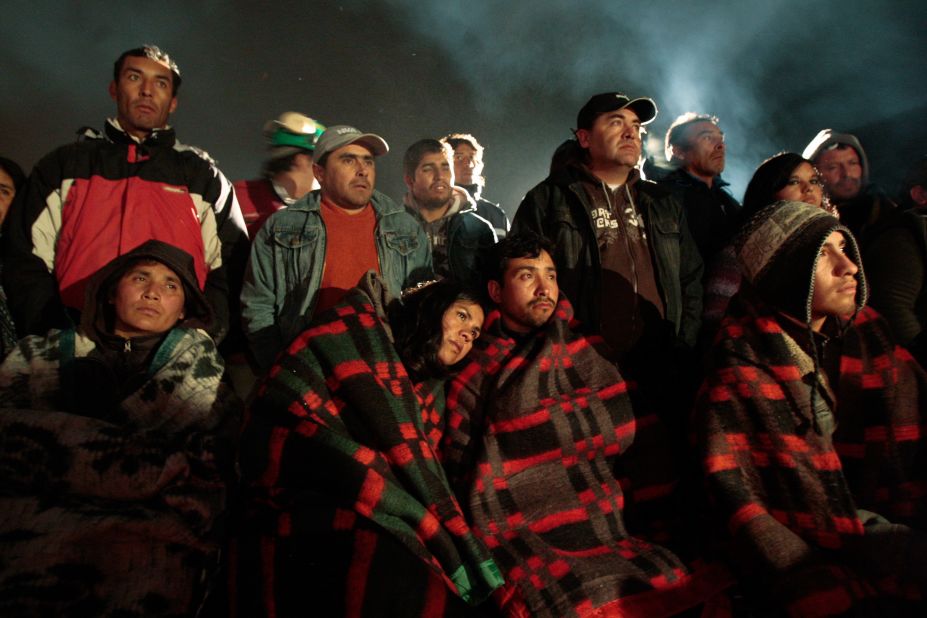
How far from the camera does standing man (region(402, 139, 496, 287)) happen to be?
412cm

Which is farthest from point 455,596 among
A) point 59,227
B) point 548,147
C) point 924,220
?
point 548,147

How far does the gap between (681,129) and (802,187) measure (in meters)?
1.41

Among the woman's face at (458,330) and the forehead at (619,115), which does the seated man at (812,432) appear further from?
the forehead at (619,115)

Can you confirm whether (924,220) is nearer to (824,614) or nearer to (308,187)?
(824,614)

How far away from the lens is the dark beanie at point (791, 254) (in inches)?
89.9

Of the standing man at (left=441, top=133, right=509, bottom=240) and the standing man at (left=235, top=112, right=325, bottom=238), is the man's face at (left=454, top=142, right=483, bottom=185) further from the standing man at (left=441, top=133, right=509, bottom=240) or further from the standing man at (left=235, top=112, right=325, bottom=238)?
the standing man at (left=235, top=112, right=325, bottom=238)

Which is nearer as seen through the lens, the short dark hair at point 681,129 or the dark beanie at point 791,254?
the dark beanie at point 791,254

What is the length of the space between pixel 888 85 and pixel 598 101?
7.70 metres

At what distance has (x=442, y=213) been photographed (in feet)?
14.5

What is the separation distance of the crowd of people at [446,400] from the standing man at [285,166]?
1153 mm

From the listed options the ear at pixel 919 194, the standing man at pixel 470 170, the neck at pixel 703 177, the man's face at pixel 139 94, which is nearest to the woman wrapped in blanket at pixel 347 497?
the man's face at pixel 139 94

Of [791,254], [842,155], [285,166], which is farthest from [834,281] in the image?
[285,166]

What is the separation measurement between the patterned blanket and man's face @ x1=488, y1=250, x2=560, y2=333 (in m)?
1.44

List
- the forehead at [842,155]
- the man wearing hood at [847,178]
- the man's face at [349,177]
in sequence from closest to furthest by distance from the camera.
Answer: the man's face at [349,177], the man wearing hood at [847,178], the forehead at [842,155]
